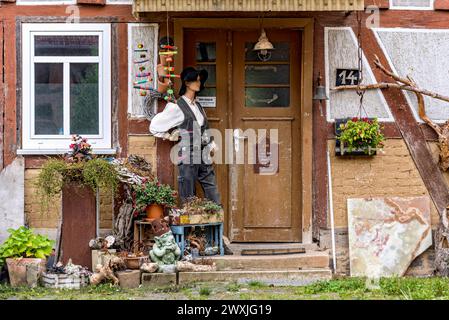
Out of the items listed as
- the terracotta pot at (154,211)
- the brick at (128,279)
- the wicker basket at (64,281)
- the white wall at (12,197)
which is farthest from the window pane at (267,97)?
→ the wicker basket at (64,281)

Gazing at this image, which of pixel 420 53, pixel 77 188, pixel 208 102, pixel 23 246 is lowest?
pixel 23 246

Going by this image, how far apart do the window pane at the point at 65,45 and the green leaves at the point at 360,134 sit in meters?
3.48

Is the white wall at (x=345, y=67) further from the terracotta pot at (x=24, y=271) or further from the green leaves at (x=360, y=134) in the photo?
the terracotta pot at (x=24, y=271)

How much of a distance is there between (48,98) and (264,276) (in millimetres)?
3808

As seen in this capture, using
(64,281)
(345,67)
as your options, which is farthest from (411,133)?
(64,281)

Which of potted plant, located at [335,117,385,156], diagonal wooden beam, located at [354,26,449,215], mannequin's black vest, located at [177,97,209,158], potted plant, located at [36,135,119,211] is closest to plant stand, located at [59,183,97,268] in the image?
potted plant, located at [36,135,119,211]

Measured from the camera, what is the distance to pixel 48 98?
49.3 ft

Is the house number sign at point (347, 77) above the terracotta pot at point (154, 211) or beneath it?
above

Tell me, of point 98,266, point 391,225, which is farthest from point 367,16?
point 98,266

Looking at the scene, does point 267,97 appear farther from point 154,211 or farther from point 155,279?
point 155,279

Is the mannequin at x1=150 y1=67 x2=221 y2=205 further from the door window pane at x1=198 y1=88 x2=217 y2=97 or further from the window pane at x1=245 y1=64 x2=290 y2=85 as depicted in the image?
the window pane at x1=245 y1=64 x2=290 y2=85

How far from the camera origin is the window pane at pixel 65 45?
14.9 m

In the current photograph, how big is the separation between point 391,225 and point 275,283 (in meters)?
2.07

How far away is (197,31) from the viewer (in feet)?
49.6
